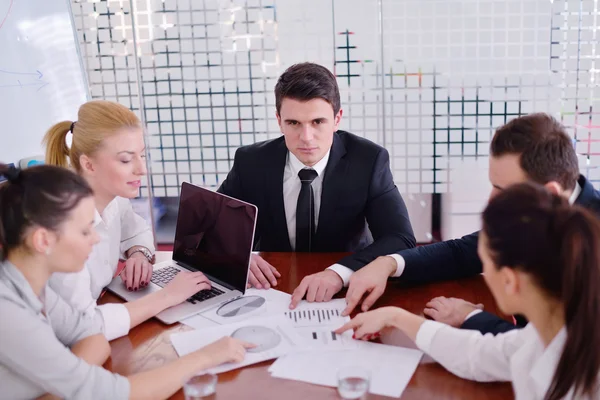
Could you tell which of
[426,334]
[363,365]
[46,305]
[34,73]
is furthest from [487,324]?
[34,73]

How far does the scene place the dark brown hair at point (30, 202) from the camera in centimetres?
119

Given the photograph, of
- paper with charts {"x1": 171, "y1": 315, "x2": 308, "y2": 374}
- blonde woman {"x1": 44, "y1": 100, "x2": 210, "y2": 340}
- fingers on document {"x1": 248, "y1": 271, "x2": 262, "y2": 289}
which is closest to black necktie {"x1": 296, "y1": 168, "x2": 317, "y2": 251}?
fingers on document {"x1": 248, "y1": 271, "x2": 262, "y2": 289}

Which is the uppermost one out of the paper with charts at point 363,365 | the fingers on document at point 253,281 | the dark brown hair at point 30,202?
the dark brown hair at point 30,202

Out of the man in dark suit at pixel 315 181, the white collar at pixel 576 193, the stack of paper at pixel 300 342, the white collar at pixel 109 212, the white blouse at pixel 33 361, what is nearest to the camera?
the white blouse at pixel 33 361

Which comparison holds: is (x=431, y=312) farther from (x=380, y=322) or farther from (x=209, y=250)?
(x=209, y=250)

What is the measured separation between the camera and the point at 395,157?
156 inches

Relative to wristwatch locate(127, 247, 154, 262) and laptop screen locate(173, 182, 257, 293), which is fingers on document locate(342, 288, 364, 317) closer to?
laptop screen locate(173, 182, 257, 293)

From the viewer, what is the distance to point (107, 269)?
69.6 inches

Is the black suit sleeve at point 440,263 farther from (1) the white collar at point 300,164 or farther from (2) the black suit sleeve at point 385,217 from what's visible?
(1) the white collar at point 300,164

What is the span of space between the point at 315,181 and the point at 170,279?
672 millimetres

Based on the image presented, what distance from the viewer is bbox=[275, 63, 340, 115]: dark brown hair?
2.06 m

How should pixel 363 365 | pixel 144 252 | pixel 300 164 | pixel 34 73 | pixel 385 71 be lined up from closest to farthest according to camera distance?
pixel 363 365 → pixel 144 252 → pixel 300 164 → pixel 34 73 → pixel 385 71

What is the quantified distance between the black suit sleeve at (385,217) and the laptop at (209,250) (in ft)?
1.33

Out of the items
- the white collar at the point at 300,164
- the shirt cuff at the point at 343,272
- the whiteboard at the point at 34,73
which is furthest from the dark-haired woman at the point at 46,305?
the whiteboard at the point at 34,73
